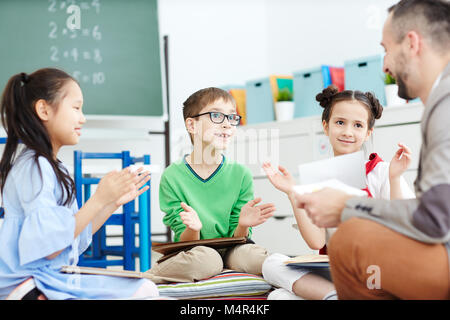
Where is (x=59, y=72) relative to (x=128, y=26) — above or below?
below

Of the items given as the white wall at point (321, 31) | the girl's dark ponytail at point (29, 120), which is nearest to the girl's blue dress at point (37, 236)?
the girl's dark ponytail at point (29, 120)

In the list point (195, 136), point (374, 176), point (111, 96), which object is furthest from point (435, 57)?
point (111, 96)

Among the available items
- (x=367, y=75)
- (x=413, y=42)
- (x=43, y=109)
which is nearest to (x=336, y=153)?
(x=413, y=42)

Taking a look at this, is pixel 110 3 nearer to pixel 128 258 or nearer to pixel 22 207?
pixel 128 258

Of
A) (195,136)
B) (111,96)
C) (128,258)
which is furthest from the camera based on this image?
(111,96)

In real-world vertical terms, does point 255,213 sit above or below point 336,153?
below

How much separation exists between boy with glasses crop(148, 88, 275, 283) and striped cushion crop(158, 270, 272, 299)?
12cm

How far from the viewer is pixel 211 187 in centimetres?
190

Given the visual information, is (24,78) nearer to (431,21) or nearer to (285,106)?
(431,21)

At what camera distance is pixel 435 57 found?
1.04 meters

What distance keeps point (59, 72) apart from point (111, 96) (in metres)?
2.26

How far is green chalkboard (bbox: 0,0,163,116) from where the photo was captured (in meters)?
3.39

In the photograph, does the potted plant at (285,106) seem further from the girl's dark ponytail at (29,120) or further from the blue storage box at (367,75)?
the girl's dark ponytail at (29,120)

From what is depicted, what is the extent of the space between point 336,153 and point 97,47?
2290 millimetres
